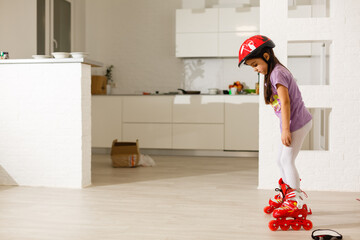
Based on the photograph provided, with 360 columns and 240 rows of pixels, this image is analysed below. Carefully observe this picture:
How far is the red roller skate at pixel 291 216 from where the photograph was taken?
2566mm

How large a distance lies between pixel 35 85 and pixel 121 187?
1128 millimetres

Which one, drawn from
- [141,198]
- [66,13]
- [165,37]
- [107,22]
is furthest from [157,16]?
[141,198]

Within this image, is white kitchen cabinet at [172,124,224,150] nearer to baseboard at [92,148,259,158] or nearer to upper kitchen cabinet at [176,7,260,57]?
baseboard at [92,148,259,158]

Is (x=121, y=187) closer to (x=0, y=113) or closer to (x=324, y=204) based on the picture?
(x=0, y=113)

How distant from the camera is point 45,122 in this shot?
3.80 meters

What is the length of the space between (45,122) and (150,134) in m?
2.44

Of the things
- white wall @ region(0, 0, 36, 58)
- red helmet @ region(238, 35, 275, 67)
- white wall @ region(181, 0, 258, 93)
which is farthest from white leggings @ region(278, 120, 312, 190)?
white wall @ region(181, 0, 258, 93)

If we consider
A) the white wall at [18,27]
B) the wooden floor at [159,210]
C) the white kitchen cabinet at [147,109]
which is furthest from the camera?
the white kitchen cabinet at [147,109]

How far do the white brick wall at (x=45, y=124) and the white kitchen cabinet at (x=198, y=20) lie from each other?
2661mm

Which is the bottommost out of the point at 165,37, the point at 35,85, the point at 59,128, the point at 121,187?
the point at 121,187

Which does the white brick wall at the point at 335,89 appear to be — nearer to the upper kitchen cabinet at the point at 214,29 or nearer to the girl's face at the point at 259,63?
the girl's face at the point at 259,63

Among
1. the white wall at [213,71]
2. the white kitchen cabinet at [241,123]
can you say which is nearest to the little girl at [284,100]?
the white kitchen cabinet at [241,123]

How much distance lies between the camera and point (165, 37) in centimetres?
678

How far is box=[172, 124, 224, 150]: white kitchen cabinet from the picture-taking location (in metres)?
5.95
